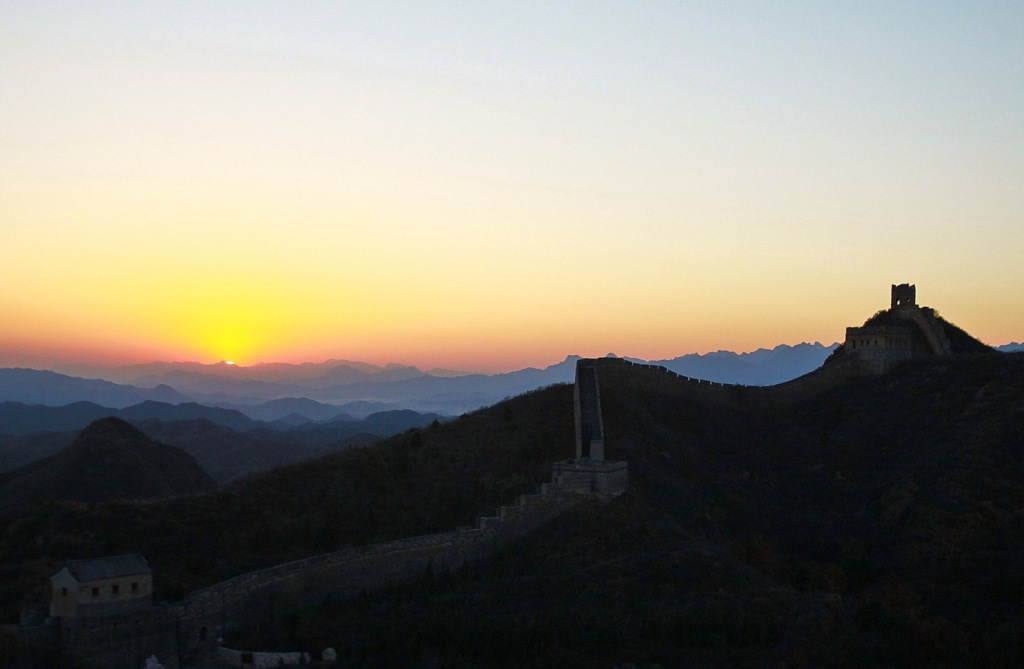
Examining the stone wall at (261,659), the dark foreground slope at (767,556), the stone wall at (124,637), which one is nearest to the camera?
the dark foreground slope at (767,556)

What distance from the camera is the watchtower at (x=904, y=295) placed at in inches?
2136

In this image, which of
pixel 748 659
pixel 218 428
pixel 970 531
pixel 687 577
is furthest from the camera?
pixel 218 428

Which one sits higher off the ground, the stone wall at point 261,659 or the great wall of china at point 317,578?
the great wall of china at point 317,578

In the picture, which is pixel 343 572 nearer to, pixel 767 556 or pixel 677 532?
pixel 677 532

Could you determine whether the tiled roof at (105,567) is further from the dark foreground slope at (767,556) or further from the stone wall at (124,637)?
the dark foreground slope at (767,556)

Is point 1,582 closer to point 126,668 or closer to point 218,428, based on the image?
point 126,668

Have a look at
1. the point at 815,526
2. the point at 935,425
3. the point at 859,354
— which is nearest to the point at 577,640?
Result: the point at 815,526

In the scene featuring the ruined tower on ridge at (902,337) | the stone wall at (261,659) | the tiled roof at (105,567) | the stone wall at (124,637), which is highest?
the ruined tower on ridge at (902,337)

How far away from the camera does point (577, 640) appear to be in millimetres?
20297

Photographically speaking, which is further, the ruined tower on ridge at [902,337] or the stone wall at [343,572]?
the ruined tower on ridge at [902,337]

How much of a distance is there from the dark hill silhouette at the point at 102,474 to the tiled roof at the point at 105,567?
3333 centimetres

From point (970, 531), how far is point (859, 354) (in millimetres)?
20854

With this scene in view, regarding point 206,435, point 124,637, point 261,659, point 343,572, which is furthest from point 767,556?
point 206,435

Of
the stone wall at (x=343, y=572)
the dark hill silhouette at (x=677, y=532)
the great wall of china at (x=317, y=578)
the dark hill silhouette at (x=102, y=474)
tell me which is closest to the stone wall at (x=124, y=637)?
the great wall of china at (x=317, y=578)
